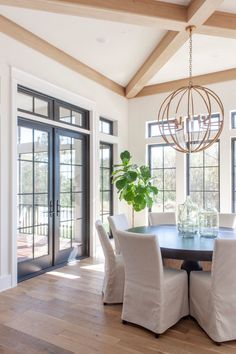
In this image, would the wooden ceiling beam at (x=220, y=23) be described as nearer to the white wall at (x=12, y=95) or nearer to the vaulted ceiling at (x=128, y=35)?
the vaulted ceiling at (x=128, y=35)

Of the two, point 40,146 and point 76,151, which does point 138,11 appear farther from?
point 76,151

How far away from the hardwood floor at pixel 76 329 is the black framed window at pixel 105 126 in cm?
355

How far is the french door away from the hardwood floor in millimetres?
816

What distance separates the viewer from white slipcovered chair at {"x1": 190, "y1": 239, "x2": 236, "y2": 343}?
2391 millimetres

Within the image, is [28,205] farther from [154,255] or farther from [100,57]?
[100,57]

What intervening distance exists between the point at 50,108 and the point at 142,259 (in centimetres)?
308

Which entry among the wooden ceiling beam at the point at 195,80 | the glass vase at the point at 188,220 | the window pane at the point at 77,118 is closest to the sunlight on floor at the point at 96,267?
the glass vase at the point at 188,220

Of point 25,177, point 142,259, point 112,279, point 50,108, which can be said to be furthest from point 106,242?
point 50,108

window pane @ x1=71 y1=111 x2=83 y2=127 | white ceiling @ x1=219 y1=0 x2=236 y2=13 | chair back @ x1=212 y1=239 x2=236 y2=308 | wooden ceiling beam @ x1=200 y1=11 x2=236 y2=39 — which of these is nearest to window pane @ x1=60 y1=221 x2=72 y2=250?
window pane @ x1=71 y1=111 x2=83 y2=127

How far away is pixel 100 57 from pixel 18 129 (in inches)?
77.3

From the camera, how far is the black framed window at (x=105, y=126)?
6.26 metres

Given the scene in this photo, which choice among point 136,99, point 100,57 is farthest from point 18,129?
point 136,99

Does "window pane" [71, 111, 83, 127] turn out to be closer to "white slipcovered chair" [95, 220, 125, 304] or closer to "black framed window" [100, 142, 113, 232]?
"black framed window" [100, 142, 113, 232]

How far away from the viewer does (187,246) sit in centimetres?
286
